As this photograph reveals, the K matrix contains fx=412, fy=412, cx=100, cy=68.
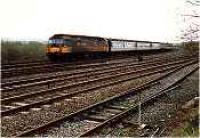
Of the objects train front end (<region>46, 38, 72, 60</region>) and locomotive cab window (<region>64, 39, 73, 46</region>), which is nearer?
train front end (<region>46, 38, 72, 60</region>)

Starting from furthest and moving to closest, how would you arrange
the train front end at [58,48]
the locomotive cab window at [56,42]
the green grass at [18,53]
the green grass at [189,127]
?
the locomotive cab window at [56,42]
the train front end at [58,48]
the green grass at [18,53]
the green grass at [189,127]

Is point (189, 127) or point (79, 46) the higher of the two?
point (79, 46)

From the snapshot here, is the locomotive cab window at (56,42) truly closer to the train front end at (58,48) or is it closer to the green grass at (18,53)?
the train front end at (58,48)

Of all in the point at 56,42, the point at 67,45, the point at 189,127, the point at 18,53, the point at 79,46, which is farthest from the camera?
the point at 18,53

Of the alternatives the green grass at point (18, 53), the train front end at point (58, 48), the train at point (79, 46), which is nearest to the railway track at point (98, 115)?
the train front end at point (58, 48)

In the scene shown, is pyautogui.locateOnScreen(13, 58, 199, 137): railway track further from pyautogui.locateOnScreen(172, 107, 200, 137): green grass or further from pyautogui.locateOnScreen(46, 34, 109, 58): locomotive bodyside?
pyautogui.locateOnScreen(46, 34, 109, 58): locomotive bodyside

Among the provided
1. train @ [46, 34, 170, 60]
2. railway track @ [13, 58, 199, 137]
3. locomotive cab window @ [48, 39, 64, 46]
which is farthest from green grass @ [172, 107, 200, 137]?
locomotive cab window @ [48, 39, 64, 46]

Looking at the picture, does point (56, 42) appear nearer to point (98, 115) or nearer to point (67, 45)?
point (67, 45)

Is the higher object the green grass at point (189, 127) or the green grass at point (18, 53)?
the green grass at point (18, 53)

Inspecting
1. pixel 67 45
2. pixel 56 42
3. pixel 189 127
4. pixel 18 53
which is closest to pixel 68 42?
pixel 67 45

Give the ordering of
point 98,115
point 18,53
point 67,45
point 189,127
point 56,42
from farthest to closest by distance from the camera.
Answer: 1. point 18,53
2. point 56,42
3. point 67,45
4. point 98,115
5. point 189,127

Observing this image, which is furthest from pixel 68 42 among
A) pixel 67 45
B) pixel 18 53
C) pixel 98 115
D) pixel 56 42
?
pixel 98 115

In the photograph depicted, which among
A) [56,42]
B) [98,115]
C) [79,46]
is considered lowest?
[98,115]

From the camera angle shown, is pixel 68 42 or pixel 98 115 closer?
pixel 98 115
